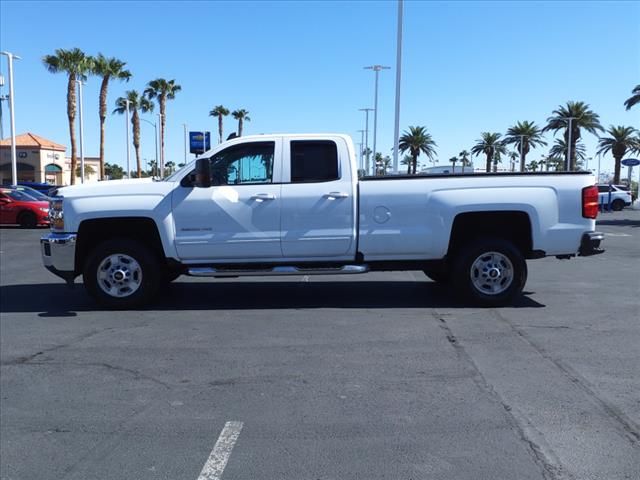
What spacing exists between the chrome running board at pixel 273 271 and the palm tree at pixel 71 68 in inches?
1493

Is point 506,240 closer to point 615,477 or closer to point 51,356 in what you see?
point 615,477

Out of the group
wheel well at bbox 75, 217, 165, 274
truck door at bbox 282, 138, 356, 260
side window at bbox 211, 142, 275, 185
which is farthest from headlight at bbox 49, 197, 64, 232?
truck door at bbox 282, 138, 356, 260

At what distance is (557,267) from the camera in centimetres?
1229

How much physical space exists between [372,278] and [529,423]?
6.51 m

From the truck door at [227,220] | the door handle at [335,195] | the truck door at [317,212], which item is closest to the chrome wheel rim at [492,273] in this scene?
the truck door at [317,212]

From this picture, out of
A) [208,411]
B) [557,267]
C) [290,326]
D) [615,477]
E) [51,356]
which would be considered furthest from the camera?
[557,267]

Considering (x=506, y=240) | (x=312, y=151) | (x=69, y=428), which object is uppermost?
(x=312, y=151)

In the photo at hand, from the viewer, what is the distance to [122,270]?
7973mm

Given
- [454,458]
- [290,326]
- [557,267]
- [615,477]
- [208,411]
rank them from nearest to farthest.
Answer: [615,477]
[454,458]
[208,411]
[290,326]
[557,267]

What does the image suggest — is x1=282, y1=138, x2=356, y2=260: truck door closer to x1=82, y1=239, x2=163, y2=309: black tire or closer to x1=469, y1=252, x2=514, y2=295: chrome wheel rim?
x1=469, y1=252, x2=514, y2=295: chrome wheel rim

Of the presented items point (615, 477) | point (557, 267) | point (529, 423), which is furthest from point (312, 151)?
point (557, 267)

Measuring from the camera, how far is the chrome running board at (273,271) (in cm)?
783

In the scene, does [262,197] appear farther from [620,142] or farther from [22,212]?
[620,142]

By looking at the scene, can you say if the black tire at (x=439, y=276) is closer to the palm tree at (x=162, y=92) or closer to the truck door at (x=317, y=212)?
the truck door at (x=317, y=212)
